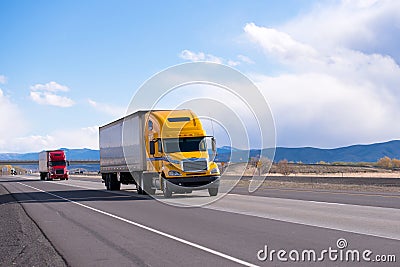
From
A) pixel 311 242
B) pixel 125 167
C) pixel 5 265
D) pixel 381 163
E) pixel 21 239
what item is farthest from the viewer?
pixel 381 163

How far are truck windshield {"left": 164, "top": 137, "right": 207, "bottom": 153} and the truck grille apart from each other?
0.83m

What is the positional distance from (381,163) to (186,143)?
98301mm

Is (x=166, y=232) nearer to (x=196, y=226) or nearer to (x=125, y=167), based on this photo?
(x=196, y=226)

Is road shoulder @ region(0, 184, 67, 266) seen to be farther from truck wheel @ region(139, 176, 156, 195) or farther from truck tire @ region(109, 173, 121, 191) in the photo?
truck tire @ region(109, 173, 121, 191)

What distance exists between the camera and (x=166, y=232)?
13992mm

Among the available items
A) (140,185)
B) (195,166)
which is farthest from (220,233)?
(140,185)

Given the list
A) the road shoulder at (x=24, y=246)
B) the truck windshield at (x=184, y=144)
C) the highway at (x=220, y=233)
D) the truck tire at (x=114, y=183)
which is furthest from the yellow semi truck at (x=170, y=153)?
the road shoulder at (x=24, y=246)

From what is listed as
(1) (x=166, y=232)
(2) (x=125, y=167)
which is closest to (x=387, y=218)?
(1) (x=166, y=232)

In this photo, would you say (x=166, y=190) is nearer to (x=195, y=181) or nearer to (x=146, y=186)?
A: (x=195, y=181)

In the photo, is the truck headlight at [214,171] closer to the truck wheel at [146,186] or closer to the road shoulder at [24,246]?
the truck wheel at [146,186]

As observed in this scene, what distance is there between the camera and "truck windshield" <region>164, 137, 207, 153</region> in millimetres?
26234

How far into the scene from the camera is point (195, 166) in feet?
83.7

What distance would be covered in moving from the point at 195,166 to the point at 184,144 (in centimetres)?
136

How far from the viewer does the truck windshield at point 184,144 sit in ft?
86.1
